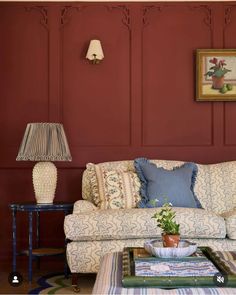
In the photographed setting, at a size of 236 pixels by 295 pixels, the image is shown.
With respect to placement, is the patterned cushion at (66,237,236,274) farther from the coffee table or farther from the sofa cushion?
the coffee table

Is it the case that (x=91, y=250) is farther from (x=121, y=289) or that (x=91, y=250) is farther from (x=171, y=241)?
(x=121, y=289)

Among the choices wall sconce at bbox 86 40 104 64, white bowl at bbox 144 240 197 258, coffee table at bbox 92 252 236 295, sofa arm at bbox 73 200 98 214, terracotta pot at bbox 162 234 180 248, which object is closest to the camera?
coffee table at bbox 92 252 236 295

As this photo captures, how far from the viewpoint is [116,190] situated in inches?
176

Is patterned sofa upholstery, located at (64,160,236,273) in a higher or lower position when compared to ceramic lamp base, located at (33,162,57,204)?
lower

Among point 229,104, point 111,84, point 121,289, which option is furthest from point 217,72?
point 121,289

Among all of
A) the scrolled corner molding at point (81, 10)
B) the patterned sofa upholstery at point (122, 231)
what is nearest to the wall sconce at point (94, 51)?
the scrolled corner molding at point (81, 10)

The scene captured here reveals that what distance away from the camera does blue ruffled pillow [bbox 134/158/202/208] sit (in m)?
4.37

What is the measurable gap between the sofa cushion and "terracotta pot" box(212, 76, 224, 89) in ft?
5.42

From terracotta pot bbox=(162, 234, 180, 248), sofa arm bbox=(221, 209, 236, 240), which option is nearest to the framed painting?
sofa arm bbox=(221, 209, 236, 240)

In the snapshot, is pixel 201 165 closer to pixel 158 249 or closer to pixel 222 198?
pixel 222 198

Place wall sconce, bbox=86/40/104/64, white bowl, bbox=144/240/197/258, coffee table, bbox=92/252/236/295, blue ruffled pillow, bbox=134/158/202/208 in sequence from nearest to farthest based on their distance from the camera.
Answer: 1. coffee table, bbox=92/252/236/295
2. white bowl, bbox=144/240/197/258
3. blue ruffled pillow, bbox=134/158/202/208
4. wall sconce, bbox=86/40/104/64

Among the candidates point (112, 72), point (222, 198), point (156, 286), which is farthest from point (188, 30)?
point (156, 286)

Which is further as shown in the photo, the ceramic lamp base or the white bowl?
the ceramic lamp base

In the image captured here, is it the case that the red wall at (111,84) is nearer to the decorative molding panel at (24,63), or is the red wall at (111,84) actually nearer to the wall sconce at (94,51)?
the decorative molding panel at (24,63)
